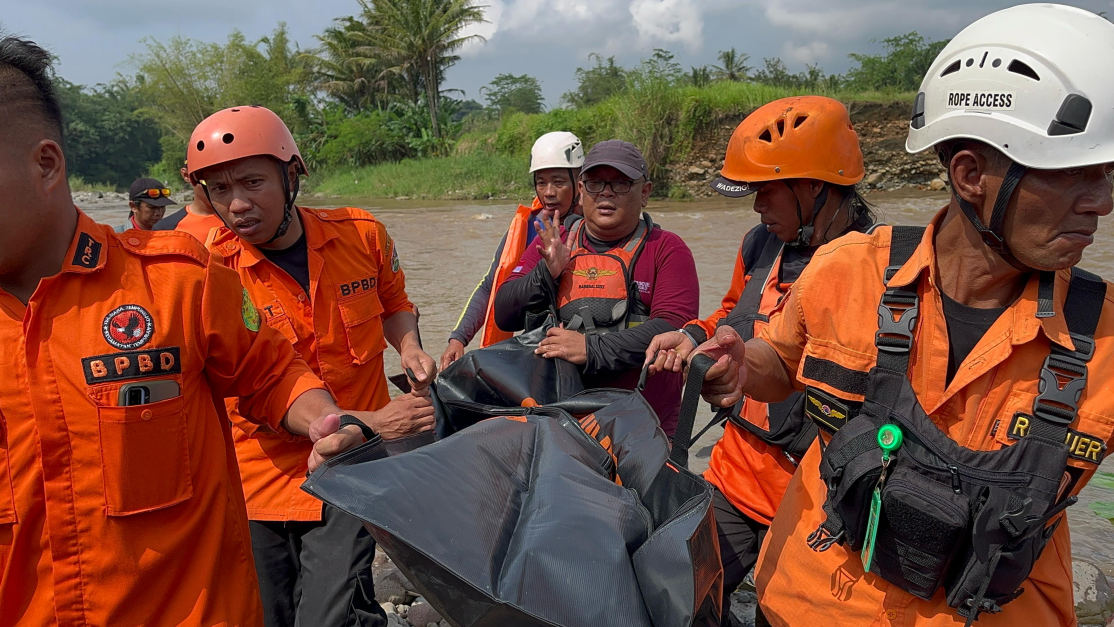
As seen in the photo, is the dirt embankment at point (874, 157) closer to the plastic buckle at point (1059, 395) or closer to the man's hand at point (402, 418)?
the man's hand at point (402, 418)

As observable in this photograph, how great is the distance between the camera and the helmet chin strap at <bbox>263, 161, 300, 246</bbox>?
109 inches

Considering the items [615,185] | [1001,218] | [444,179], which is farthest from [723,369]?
[444,179]

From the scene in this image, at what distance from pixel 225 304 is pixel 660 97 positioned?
82.6 feet

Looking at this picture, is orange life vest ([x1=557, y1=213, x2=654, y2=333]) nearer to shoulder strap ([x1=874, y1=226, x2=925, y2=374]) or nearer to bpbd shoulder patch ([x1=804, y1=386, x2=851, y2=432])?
bpbd shoulder patch ([x1=804, y1=386, x2=851, y2=432])

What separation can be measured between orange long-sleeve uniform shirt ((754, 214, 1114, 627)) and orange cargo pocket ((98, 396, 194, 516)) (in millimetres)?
1480

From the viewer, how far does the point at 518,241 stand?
15.0 ft

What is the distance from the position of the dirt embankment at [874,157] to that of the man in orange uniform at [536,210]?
2050 centimetres

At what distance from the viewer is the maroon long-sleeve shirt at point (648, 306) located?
318 centimetres

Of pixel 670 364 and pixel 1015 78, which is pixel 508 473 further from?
pixel 1015 78

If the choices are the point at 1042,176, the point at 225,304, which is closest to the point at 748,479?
the point at 1042,176

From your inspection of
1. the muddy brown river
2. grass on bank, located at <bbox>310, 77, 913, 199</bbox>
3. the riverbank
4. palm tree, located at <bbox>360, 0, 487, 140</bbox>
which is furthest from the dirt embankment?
palm tree, located at <bbox>360, 0, 487, 140</bbox>

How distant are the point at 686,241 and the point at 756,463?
14165 millimetres

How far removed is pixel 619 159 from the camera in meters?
3.46

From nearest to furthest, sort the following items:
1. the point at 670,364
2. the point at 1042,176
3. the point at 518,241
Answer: the point at 1042,176 < the point at 670,364 < the point at 518,241
